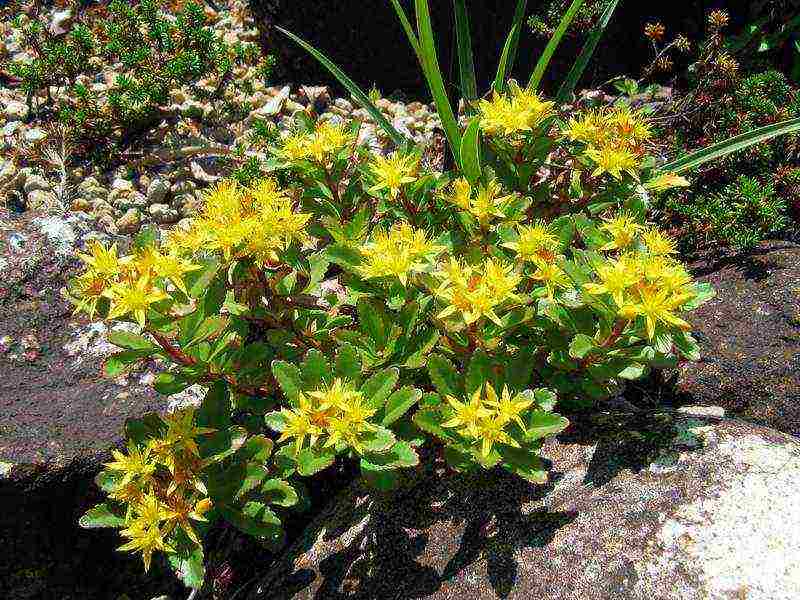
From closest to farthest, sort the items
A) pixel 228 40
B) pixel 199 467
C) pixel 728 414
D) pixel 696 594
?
pixel 696 594, pixel 199 467, pixel 728 414, pixel 228 40

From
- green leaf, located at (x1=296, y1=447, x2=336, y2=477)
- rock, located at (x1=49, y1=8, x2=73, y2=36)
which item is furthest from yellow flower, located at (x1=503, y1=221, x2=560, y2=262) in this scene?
rock, located at (x1=49, y1=8, x2=73, y2=36)

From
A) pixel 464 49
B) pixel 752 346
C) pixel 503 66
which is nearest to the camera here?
pixel 752 346

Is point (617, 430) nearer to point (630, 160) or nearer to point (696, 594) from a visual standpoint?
point (696, 594)

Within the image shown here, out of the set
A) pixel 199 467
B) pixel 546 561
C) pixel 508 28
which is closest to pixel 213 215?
pixel 199 467

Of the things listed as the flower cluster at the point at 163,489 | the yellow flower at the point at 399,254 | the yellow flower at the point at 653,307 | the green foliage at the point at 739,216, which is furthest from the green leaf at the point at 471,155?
the flower cluster at the point at 163,489

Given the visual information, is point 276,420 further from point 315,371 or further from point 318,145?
point 318,145

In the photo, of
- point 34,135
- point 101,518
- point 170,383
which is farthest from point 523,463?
point 34,135
